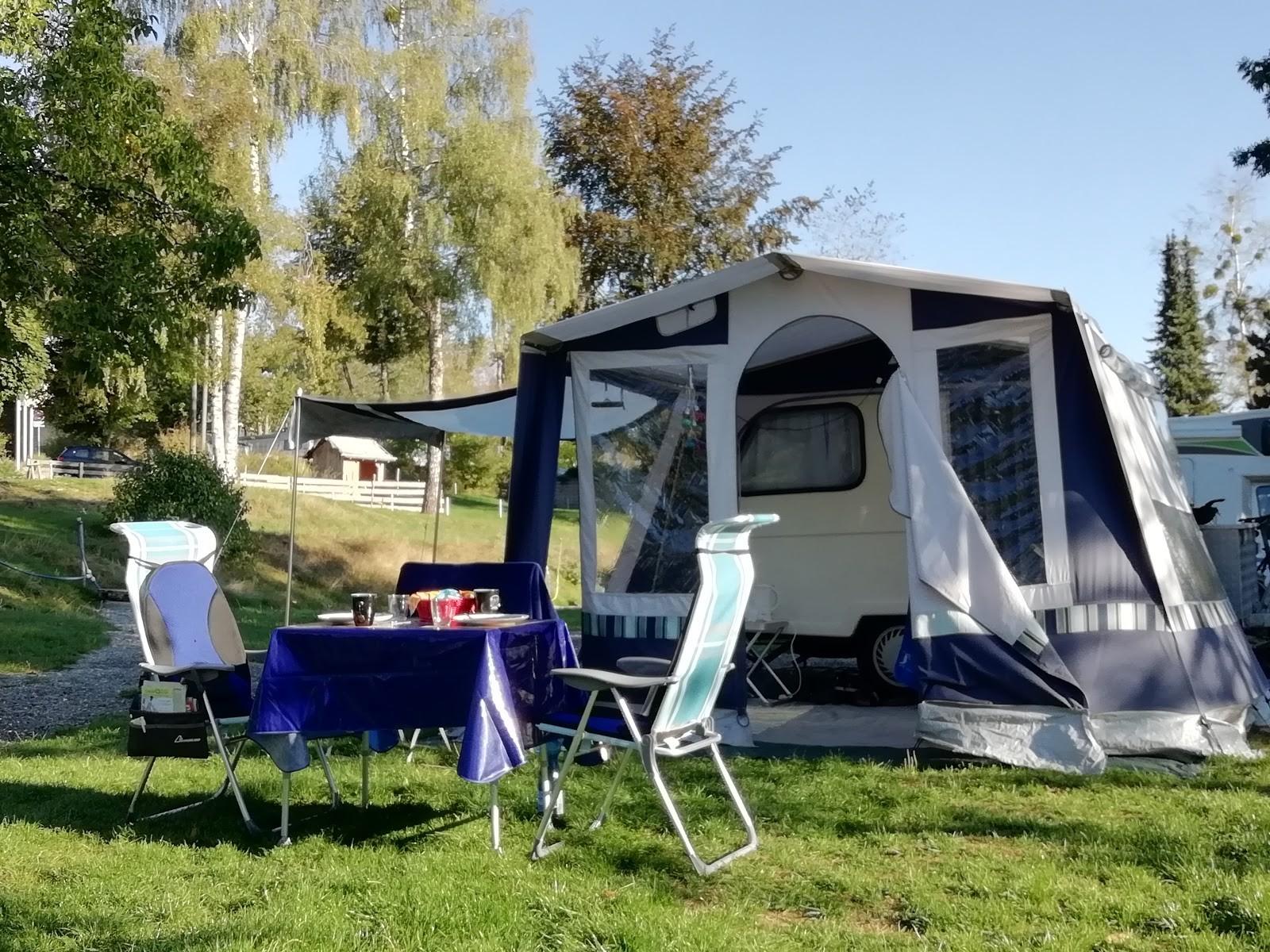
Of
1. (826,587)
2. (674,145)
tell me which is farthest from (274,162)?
(826,587)

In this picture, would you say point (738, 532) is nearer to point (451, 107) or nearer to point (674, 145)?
point (674, 145)

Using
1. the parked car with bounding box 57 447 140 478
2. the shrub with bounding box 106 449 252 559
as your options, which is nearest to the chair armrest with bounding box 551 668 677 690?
the shrub with bounding box 106 449 252 559

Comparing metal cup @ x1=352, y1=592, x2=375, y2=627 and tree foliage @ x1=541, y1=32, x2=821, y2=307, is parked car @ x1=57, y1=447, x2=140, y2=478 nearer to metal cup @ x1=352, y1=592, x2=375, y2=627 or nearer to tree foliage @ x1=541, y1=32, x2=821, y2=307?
tree foliage @ x1=541, y1=32, x2=821, y2=307

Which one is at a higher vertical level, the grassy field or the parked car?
the parked car

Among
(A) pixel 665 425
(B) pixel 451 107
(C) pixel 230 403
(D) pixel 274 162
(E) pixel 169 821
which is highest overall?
(B) pixel 451 107

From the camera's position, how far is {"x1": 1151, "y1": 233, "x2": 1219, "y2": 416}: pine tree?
40906mm

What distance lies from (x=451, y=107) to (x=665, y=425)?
19.7 m

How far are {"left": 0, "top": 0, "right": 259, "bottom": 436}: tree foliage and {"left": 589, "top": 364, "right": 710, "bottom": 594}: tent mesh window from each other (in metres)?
2.75

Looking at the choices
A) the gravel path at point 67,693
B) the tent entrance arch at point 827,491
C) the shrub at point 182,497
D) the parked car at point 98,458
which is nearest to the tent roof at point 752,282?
the tent entrance arch at point 827,491

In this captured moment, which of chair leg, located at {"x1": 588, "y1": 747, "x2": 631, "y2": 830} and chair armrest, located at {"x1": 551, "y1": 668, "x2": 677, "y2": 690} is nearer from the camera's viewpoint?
chair armrest, located at {"x1": 551, "y1": 668, "x2": 677, "y2": 690}

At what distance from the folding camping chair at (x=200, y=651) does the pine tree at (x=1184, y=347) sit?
40634 mm

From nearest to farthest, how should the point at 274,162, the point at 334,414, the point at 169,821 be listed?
1. the point at 169,821
2. the point at 334,414
3. the point at 274,162

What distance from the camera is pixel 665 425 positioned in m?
6.32

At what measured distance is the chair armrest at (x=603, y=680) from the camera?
3.74 meters
